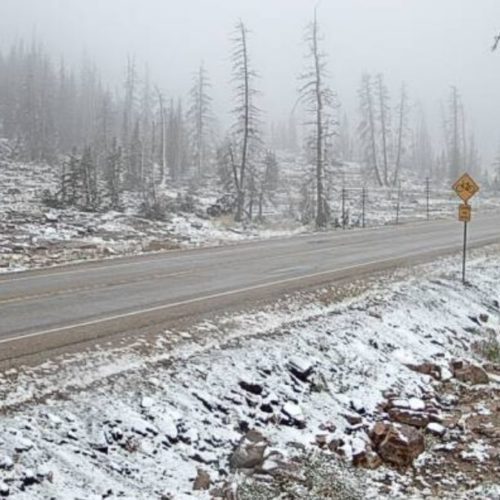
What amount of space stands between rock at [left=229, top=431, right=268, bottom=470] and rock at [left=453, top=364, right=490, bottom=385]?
16.0 feet

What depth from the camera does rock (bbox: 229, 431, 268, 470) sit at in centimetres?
702

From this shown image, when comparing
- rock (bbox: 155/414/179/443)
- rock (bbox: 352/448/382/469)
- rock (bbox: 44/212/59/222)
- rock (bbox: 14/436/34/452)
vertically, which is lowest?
rock (bbox: 352/448/382/469)

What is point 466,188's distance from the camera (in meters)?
16.1

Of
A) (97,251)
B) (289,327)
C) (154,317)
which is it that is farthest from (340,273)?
(97,251)

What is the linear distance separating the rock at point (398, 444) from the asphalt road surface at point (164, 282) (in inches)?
161

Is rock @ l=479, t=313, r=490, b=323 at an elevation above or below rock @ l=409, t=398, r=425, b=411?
above

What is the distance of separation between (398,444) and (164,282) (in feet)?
24.3

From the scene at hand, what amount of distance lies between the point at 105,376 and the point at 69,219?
20.9 meters

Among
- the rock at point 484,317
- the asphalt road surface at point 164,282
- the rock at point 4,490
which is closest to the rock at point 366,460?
the rock at point 4,490

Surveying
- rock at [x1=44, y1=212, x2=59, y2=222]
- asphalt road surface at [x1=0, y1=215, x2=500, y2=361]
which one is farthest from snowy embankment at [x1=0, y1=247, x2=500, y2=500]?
rock at [x1=44, y1=212, x2=59, y2=222]

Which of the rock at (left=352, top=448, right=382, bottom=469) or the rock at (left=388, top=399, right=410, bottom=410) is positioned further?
the rock at (left=388, top=399, right=410, bottom=410)

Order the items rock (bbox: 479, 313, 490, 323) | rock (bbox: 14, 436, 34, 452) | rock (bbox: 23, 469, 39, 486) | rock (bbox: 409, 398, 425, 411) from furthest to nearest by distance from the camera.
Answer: rock (bbox: 479, 313, 490, 323) → rock (bbox: 409, 398, 425, 411) → rock (bbox: 14, 436, 34, 452) → rock (bbox: 23, 469, 39, 486)

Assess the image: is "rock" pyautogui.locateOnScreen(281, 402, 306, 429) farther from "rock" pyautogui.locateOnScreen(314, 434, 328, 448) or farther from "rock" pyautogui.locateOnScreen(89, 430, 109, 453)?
"rock" pyautogui.locateOnScreen(89, 430, 109, 453)

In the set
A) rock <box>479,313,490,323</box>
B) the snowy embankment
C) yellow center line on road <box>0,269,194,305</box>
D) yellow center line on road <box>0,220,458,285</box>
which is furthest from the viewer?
yellow center line on road <box>0,220,458,285</box>
